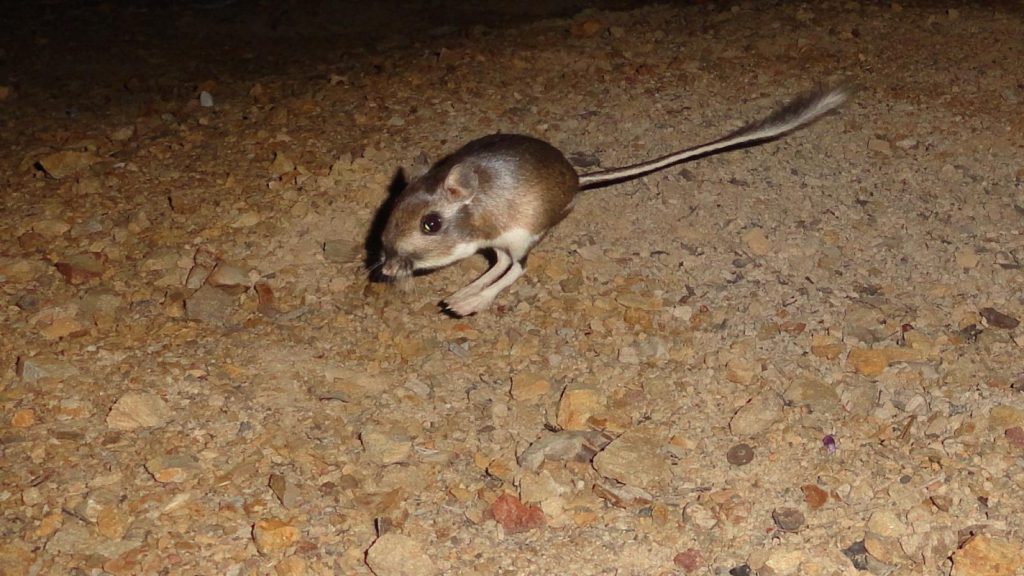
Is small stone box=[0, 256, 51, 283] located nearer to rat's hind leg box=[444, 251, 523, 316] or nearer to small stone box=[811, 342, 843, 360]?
rat's hind leg box=[444, 251, 523, 316]

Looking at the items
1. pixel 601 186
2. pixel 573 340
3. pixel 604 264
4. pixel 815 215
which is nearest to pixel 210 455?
pixel 573 340

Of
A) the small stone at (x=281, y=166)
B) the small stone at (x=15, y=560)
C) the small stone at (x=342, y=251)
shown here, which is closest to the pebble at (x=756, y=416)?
the small stone at (x=342, y=251)

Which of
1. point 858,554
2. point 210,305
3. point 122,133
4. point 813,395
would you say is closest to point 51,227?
point 122,133

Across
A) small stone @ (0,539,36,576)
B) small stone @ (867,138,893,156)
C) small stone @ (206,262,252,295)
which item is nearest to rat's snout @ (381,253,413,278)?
small stone @ (206,262,252,295)

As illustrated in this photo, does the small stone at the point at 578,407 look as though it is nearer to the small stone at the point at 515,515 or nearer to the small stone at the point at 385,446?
the small stone at the point at 515,515

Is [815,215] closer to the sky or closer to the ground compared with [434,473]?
closer to the sky

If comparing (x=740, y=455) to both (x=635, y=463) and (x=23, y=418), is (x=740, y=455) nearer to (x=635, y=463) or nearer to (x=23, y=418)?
(x=635, y=463)

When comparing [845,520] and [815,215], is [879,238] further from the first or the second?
Result: [845,520]
